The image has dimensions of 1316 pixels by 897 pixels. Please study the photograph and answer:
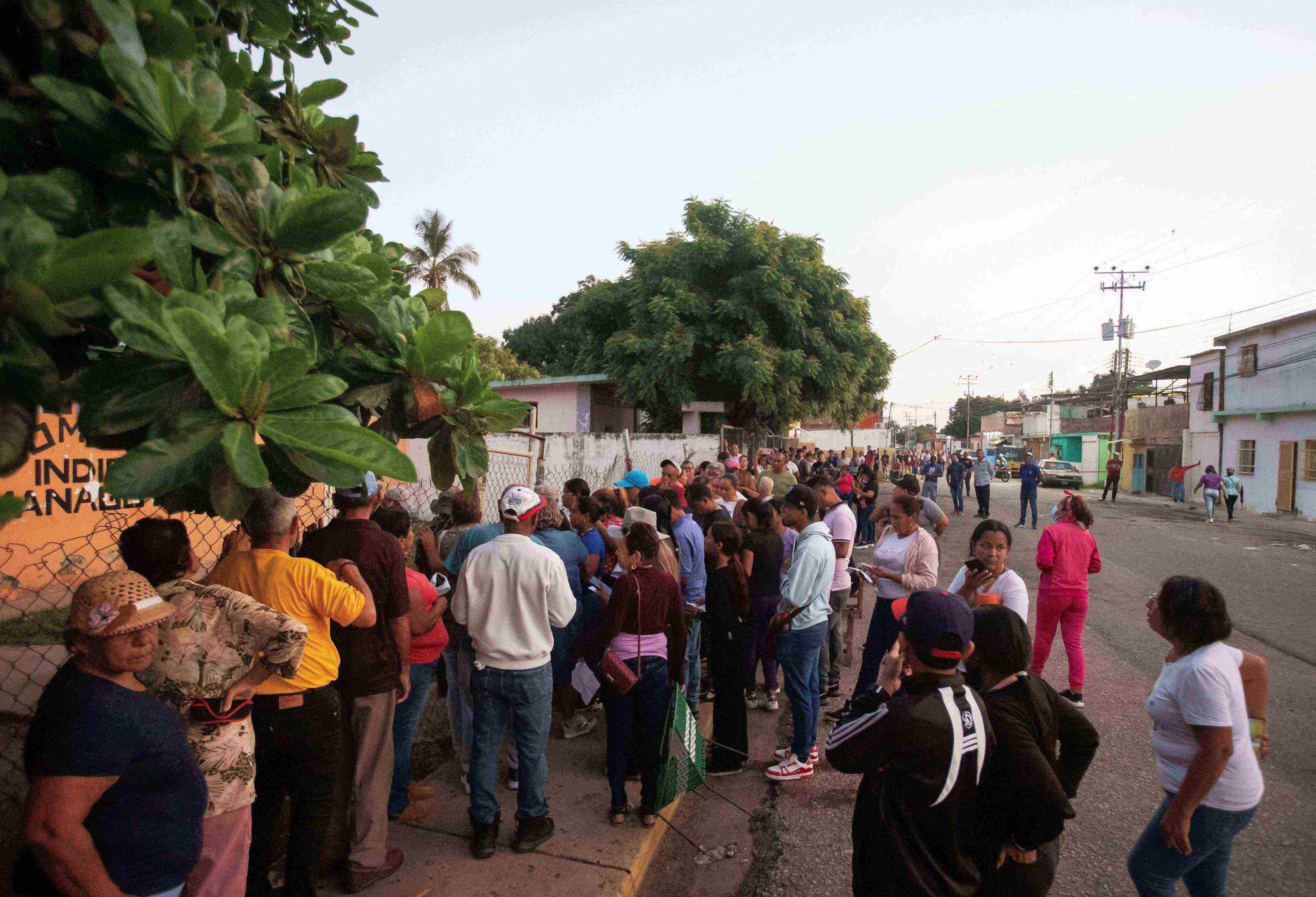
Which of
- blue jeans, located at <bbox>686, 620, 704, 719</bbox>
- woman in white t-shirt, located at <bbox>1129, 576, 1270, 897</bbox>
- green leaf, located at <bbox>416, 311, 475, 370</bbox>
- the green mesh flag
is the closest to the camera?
green leaf, located at <bbox>416, 311, 475, 370</bbox>

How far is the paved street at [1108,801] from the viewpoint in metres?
3.45

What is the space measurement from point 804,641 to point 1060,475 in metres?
35.9

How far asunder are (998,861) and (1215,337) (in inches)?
1183

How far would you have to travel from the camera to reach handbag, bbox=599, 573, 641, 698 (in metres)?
3.71

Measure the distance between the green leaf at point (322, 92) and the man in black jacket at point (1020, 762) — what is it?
2495 millimetres

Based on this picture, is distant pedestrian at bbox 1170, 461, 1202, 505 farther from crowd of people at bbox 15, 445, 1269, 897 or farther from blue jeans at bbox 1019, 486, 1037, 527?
crowd of people at bbox 15, 445, 1269, 897

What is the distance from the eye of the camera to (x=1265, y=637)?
755 cm

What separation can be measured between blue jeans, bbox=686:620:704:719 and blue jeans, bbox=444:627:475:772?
1.46 m

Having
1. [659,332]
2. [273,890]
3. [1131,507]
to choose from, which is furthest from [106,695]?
[1131,507]

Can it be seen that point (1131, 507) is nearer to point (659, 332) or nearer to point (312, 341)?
point (659, 332)

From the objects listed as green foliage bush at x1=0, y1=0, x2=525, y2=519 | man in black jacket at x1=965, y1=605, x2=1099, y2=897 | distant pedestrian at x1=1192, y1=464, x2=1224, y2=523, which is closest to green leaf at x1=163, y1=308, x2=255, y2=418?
green foliage bush at x1=0, y1=0, x2=525, y2=519

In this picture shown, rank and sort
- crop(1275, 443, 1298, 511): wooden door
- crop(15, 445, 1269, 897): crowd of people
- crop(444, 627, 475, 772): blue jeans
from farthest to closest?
1. crop(1275, 443, 1298, 511): wooden door
2. crop(444, 627, 475, 772): blue jeans
3. crop(15, 445, 1269, 897): crowd of people

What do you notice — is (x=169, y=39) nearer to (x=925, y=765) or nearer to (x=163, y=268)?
(x=163, y=268)

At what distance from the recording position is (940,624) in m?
2.10
